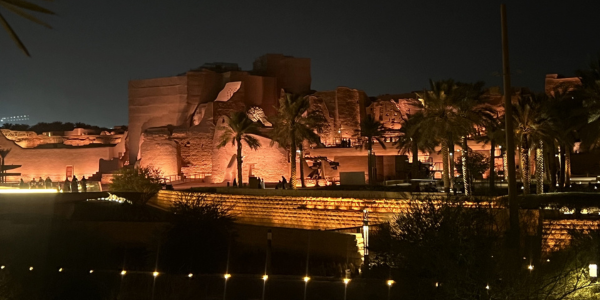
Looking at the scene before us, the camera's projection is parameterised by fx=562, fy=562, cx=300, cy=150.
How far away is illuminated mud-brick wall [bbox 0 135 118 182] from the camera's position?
45656mm

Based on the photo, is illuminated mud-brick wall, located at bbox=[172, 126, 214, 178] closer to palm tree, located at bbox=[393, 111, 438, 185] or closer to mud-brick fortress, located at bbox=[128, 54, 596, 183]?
mud-brick fortress, located at bbox=[128, 54, 596, 183]

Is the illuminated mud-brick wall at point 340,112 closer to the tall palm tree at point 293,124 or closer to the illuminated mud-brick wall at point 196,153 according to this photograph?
the illuminated mud-brick wall at point 196,153

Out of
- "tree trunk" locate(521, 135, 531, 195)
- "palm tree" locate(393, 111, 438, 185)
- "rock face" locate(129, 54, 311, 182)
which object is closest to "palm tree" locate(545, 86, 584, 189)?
"tree trunk" locate(521, 135, 531, 195)

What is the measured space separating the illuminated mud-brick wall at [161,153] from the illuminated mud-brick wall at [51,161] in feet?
23.2

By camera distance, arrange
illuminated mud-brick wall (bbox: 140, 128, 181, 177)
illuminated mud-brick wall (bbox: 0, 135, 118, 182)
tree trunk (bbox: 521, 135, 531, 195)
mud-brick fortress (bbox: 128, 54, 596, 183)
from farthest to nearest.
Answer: illuminated mud-brick wall (bbox: 0, 135, 118, 182)
illuminated mud-brick wall (bbox: 140, 128, 181, 177)
mud-brick fortress (bbox: 128, 54, 596, 183)
tree trunk (bbox: 521, 135, 531, 195)

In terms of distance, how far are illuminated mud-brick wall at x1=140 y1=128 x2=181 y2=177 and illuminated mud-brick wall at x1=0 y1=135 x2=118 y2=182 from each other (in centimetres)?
708

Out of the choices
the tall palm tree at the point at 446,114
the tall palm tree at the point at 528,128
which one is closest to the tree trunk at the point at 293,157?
the tall palm tree at the point at 446,114

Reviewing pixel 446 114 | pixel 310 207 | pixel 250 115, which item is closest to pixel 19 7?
pixel 310 207

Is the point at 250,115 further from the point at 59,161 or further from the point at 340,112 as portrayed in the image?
the point at 59,161

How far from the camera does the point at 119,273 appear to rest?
13.3 metres

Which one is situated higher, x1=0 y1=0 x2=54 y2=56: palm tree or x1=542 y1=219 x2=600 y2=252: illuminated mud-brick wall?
x1=0 y1=0 x2=54 y2=56: palm tree

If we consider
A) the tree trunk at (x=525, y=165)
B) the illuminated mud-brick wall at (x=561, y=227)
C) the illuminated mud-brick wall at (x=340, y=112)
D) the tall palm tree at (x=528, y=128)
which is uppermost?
the illuminated mud-brick wall at (x=340, y=112)

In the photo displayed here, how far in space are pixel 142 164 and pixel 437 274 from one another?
117ft

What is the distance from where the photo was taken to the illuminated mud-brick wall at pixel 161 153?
41094 mm
